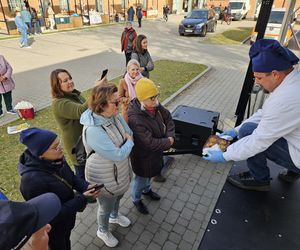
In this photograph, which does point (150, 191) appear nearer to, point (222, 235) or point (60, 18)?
point (222, 235)

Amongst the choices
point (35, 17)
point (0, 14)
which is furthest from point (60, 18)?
point (0, 14)

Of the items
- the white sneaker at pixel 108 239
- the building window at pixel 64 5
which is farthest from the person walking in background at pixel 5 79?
the building window at pixel 64 5

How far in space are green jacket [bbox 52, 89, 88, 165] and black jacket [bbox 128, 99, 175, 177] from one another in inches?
25.3

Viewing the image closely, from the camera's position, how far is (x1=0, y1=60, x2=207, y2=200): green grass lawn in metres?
3.86

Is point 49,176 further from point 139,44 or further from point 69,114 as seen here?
point 139,44

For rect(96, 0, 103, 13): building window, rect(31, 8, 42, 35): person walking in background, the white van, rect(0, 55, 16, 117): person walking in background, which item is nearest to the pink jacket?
rect(0, 55, 16, 117): person walking in background

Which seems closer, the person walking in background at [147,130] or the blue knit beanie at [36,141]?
the blue knit beanie at [36,141]

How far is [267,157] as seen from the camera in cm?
261

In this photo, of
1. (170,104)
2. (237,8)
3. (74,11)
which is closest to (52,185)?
(170,104)

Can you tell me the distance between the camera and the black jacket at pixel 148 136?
270 centimetres

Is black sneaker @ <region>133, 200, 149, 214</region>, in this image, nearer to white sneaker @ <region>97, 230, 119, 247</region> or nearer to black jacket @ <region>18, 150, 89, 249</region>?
white sneaker @ <region>97, 230, 119, 247</region>

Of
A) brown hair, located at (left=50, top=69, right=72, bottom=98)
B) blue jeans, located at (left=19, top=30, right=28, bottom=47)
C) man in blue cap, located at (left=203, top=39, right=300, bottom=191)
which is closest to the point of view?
man in blue cap, located at (left=203, top=39, right=300, bottom=191)

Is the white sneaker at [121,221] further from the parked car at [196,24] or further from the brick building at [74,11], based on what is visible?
the parked car at [196,24]

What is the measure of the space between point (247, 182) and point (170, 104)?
4437 millimetres
